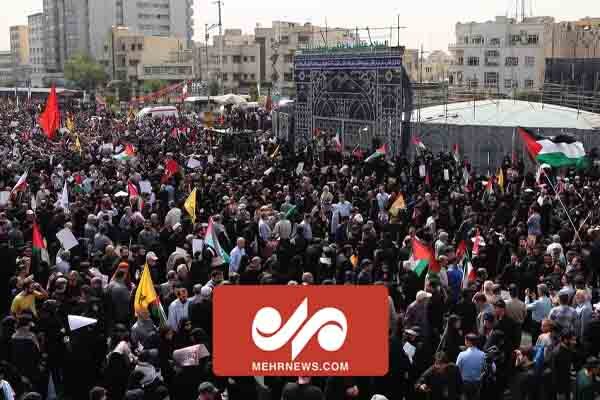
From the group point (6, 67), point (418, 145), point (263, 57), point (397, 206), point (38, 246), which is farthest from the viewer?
point (6, 67)

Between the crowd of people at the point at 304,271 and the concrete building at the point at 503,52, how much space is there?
59822 millimetres

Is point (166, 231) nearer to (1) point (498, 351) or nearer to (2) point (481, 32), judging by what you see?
(1) point (498, 351)

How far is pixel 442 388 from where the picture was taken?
7.76 metres

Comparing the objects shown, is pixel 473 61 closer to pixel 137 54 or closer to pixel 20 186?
pixel 137 54

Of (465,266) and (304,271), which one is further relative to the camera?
(304,271)

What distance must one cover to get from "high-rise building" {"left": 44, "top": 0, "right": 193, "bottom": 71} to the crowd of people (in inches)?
4650

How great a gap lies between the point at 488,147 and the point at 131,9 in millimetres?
122792

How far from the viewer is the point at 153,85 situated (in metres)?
95.1

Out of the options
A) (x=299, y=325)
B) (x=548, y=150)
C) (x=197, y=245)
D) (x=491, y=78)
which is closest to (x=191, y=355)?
(x=299, y=325)

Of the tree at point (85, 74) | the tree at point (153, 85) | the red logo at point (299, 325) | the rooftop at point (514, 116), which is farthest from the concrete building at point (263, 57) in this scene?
the red logo at point (299, 325)

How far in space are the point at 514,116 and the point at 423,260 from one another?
1714cm

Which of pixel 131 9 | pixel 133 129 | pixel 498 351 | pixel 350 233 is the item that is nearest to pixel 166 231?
pixel 350 233

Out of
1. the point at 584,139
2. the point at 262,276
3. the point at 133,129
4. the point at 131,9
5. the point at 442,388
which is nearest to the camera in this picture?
the point at 442,388

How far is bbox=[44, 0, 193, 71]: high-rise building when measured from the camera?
440 feet
